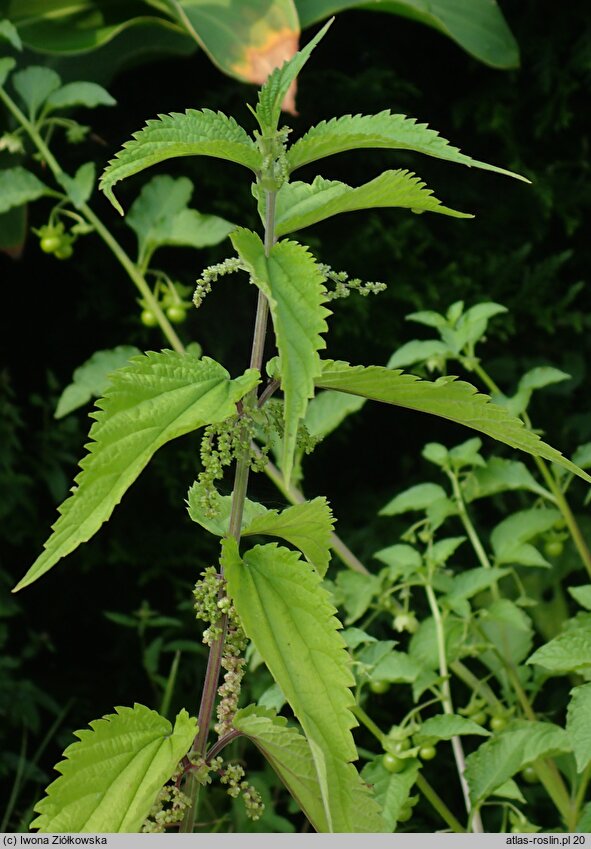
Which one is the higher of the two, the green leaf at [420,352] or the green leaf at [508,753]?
the green leaf at [420,352]

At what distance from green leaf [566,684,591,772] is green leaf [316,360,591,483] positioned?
30 cm

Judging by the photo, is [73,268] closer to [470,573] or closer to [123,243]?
[123,243]

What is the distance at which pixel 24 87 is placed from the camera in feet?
4.33

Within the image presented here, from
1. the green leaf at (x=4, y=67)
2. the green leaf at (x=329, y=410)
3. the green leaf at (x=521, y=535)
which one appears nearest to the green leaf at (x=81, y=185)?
the green leaf at (x=4, y=67)

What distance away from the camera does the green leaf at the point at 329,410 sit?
121 centimetres

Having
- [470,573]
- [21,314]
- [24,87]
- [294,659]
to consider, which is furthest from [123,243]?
[294,659]

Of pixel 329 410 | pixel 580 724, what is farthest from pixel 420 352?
pixel 580 724

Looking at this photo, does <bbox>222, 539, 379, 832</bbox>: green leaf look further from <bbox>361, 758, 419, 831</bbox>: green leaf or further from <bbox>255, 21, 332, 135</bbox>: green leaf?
<bbox>361, 758, 419, 831</bbox>: green leaf

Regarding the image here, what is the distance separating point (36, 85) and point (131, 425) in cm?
92

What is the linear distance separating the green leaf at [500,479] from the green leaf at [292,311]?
2.12 ft

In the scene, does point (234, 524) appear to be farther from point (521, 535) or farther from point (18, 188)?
point (18, 188)

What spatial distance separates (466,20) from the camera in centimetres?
144

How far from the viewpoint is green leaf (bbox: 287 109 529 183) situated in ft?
1.84

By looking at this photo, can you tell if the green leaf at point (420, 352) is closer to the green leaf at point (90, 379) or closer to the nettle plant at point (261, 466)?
the green leaf at point (90, 379)
